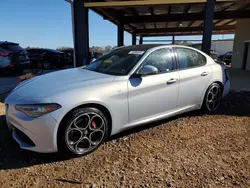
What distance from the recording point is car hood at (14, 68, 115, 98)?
287 cm

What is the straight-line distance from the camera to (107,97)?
3031 mm

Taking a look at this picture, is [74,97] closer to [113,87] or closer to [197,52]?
[113,87]

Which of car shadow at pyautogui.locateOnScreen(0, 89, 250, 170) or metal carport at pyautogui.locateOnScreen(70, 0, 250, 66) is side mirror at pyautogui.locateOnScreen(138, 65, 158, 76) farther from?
metal carport at pyautogui.locateOnScreen(70, 0, 250, 66)

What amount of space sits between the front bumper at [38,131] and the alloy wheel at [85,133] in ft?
0.64

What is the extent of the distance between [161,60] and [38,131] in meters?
2.28

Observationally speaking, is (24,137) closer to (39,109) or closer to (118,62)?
(39,109)

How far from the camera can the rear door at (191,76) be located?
393 cm

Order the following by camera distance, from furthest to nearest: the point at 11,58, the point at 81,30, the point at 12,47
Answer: the point at 12,47 → the point at 11,58 → the point at 81,30

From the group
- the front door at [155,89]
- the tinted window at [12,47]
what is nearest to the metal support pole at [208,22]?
the front door at [155,89]

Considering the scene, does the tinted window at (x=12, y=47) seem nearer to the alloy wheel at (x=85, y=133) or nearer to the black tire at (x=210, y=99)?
the alloy wheel at (x=85, y=133)

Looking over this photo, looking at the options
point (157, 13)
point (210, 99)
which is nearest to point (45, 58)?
point (157, 13)

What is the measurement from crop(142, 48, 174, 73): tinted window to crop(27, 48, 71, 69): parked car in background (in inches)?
435

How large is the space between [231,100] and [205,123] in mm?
2124

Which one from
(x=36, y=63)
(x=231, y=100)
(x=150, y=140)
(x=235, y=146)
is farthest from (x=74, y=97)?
(x=36, y=63)
